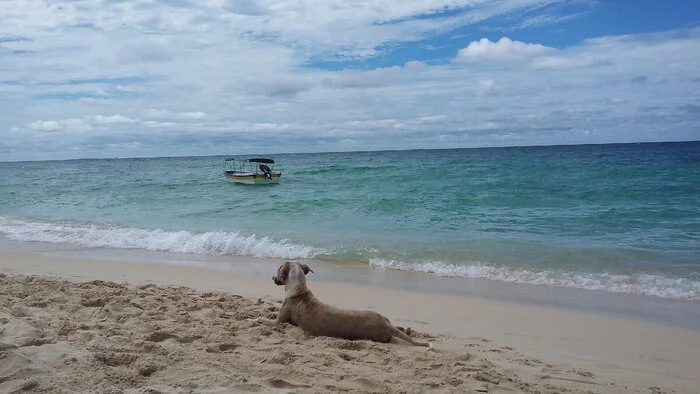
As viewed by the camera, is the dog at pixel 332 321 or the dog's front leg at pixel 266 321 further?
the dog's front leg at pixel 266 321

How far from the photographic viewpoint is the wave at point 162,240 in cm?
1239

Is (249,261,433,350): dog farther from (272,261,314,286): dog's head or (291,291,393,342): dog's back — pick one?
(272,261,314,286): dog's head

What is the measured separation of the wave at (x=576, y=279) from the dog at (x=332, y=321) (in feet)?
14.4

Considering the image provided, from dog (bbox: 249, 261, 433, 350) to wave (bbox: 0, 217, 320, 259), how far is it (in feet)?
18.1

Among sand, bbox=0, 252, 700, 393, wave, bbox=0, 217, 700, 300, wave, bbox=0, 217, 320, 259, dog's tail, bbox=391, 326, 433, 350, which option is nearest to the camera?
sand, bbox=0, 252, 700, 393

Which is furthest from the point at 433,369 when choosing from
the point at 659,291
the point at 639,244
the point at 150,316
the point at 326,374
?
the point at 639,244

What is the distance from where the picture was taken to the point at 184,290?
8.07m

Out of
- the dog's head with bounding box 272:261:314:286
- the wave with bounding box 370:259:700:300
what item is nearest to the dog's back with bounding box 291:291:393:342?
the dog's head with bounding box 272:261:314:286

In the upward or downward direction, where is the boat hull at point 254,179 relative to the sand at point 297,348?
upward

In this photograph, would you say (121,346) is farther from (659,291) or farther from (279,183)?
(279,183)

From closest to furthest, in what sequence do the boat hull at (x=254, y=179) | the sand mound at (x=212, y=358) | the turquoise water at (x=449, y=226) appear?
1. the sand mound at (x=212, y=358)
2. the turquoise water at (x=449, y=226)
3. the boat hull at (x=254, y=179)

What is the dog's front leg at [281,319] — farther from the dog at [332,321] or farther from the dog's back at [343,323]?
the dog's back at [343,323]

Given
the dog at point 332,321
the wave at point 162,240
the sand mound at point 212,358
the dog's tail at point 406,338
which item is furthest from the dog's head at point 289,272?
the wave at point 162,240

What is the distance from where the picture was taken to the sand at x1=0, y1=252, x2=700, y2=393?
4.30m
